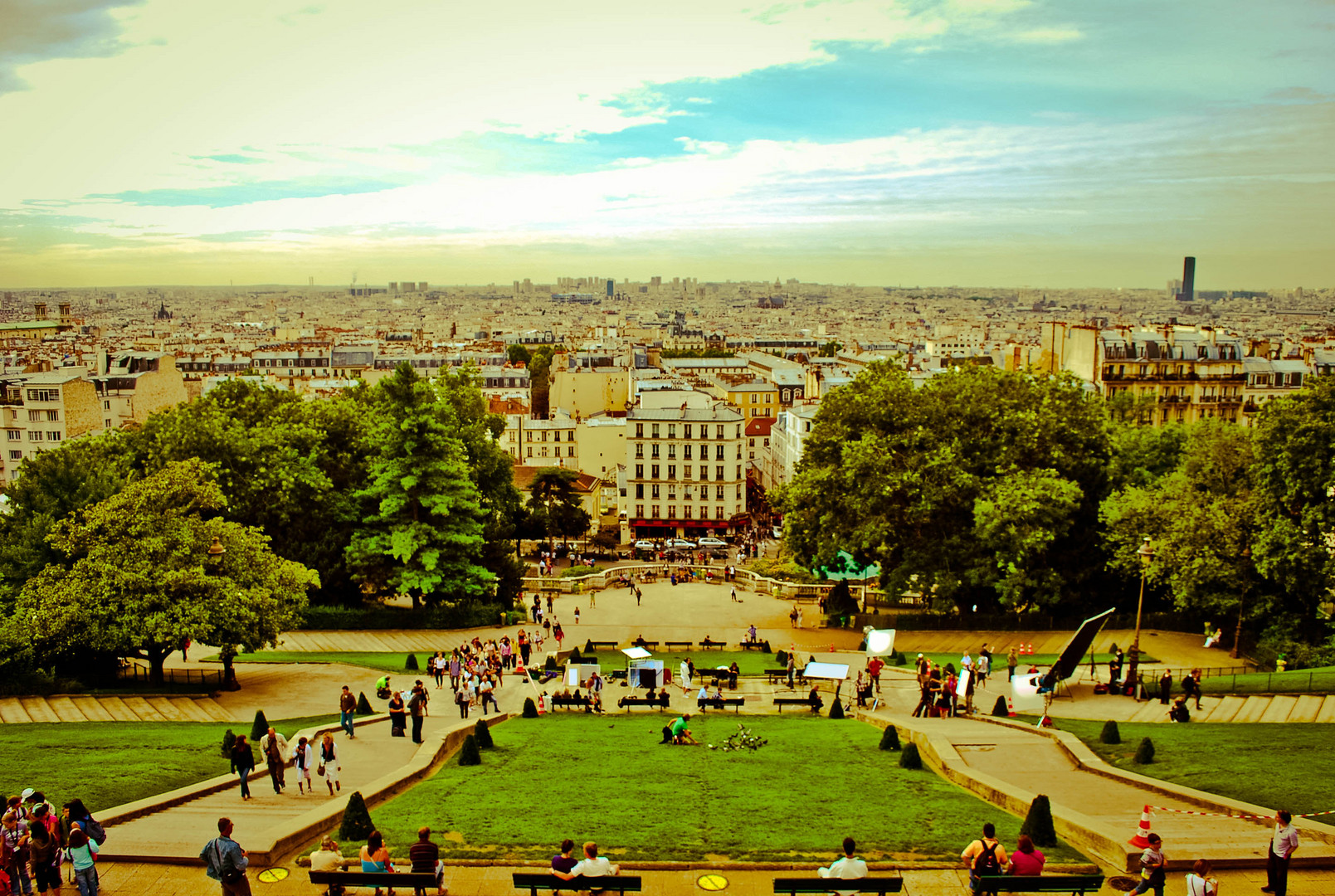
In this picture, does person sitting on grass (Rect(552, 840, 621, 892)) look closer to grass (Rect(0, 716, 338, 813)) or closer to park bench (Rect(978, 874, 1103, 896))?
park bench (Rect(978, 874, 1103, 896))

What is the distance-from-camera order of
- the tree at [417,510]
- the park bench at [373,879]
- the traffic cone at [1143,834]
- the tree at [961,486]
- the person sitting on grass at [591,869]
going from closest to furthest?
the park bench at [373,879], the person sitting on grass at [591,869], the traffic cone at [1143,834], the tree at [961,486], the tree at [417,510]

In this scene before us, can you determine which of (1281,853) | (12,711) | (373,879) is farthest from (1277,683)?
(12,711)

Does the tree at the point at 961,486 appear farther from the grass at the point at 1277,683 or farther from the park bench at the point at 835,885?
the park bench at the point at 835,885

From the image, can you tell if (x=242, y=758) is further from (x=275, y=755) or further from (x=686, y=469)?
(x=686, y=469)

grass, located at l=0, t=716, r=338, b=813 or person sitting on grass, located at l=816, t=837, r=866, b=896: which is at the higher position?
person sitting on grass, located at l=816, t=837, r=866, b=896

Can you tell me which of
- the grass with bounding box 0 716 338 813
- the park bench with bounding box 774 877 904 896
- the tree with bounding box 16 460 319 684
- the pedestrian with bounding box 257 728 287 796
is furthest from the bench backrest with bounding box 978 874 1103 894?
the tree with bounding box 16 460 319 684

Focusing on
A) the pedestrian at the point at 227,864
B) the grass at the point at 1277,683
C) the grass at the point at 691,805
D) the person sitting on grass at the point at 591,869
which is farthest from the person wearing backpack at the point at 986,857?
the grass at the point at 1277,683
